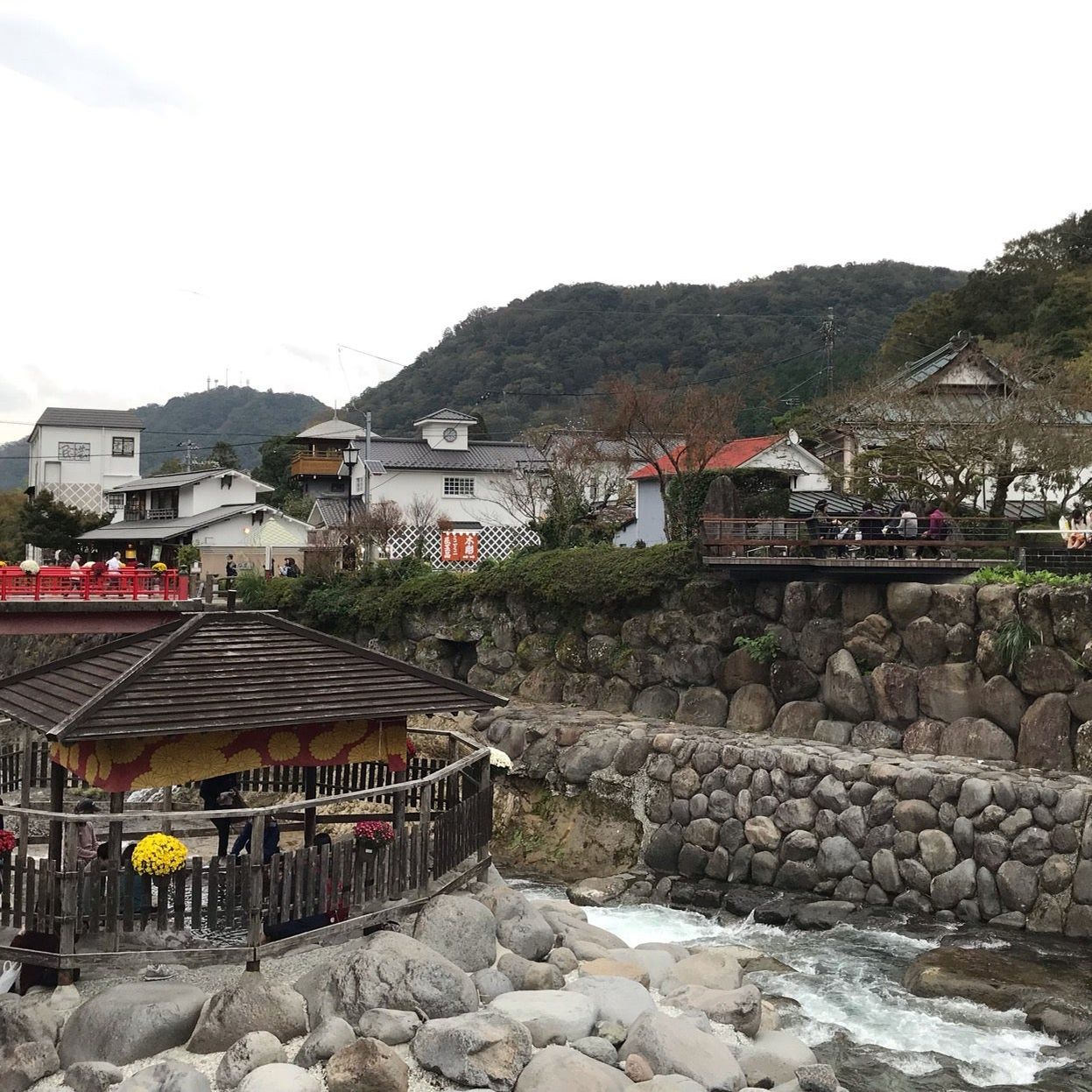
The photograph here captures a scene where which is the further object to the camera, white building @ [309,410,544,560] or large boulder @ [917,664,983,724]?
white building @ [309,410,544,560]

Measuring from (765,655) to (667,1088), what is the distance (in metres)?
16.0

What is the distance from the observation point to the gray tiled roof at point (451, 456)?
50812 mm

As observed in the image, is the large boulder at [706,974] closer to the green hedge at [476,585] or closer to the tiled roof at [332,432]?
the green hedge at [476,585]

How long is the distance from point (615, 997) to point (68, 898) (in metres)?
5.37

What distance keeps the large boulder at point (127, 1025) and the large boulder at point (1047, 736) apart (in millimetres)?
15757

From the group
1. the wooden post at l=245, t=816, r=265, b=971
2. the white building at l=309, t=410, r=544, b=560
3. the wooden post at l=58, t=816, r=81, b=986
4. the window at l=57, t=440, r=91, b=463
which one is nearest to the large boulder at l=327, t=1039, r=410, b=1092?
the wooden post at l=245, t=816, r=265, b=971

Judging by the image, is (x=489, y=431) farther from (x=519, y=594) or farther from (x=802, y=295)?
(x=519, y=594)

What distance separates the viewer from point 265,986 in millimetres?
9875

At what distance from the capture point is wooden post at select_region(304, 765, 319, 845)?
42.2 ft

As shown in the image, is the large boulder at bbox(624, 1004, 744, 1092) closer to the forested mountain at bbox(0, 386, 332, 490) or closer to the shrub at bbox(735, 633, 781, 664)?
the shrub at bbox(735, 633, 781, 664)

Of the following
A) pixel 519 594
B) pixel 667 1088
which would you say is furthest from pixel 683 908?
pixel 519 594

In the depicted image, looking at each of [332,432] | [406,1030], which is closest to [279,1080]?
[406,1030]

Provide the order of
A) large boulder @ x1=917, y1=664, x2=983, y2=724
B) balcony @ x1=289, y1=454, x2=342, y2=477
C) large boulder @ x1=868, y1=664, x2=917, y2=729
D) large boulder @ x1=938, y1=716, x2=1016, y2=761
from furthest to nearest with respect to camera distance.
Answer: balcony @ x1=289, y1=454, x2=342, y2=477
large boulder @ x1=868, y1=664, x2=917, y2=729
large boulder @ x1=917, y1=664, x2=983, y2=724
large boulder @ x1=938, y1=716, x2=1016, y2=761

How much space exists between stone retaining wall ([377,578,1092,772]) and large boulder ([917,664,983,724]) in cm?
2
